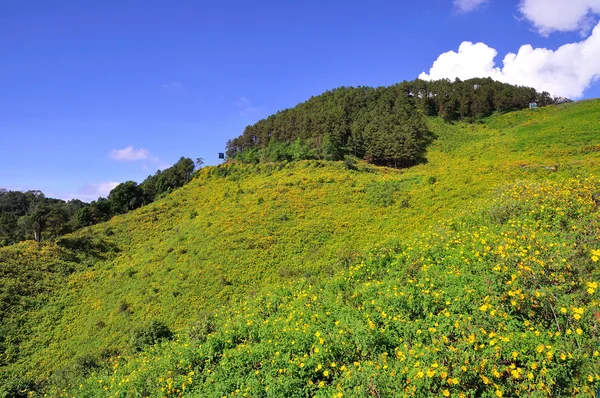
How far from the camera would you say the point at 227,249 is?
2452cm

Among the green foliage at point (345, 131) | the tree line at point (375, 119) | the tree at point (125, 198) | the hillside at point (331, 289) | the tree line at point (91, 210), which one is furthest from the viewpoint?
the tree line at point (375, 119)

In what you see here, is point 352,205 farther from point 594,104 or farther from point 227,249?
point 594,104

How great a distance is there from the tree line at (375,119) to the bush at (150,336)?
3638 cm

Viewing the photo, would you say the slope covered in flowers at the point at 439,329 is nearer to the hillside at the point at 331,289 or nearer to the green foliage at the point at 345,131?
the hillside at the point at 331,289

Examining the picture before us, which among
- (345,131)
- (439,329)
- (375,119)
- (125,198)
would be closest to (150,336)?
(439,329)

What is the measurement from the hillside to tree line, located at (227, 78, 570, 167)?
16.4 m

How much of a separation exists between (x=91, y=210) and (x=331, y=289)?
162 feet

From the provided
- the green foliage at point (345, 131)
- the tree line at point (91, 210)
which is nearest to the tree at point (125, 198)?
the tree line at point (91, 210)

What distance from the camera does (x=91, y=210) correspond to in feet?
156

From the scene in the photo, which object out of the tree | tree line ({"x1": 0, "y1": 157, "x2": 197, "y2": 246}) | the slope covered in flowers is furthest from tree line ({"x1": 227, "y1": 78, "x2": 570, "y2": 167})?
the slope covered in flowers

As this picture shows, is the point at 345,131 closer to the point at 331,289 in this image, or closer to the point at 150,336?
the point at 150,336

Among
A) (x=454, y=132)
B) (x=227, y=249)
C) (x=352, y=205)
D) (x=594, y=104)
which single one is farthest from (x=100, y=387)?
(x=594, y=104)

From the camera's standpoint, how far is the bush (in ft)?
46.2

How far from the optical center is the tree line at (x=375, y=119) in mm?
51991
